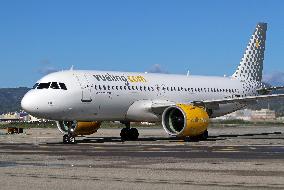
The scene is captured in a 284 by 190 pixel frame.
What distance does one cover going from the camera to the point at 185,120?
39750 millimetres

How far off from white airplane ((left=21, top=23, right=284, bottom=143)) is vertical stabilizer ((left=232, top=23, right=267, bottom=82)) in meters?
4.16

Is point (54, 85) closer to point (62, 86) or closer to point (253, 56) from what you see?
point (62, 86)

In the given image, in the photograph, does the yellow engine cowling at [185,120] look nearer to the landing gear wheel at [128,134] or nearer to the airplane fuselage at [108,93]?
the airplane fuselage at [108,93]

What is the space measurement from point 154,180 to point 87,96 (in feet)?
78.2

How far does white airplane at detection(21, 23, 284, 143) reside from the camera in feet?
128

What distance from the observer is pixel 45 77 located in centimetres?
4006

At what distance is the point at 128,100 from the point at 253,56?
16.9m

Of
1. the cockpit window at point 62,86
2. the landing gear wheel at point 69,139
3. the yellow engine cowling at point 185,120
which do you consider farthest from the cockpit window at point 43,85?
the yellow engine cowling at point 185,120

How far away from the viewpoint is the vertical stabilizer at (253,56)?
181 ft

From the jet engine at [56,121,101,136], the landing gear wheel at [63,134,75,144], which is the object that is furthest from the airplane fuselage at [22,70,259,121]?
the jet engine at [56,121,101,136]

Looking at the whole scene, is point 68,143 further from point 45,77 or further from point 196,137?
point 196,137

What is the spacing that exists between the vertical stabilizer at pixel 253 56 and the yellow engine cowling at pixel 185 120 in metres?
14.4

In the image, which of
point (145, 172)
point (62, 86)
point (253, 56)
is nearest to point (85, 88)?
point (62, 86)

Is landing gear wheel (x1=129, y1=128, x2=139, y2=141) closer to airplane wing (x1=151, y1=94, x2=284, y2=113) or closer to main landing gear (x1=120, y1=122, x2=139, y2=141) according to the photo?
main landing gear (x1=120, y1=122, x2=139, y2=141)
